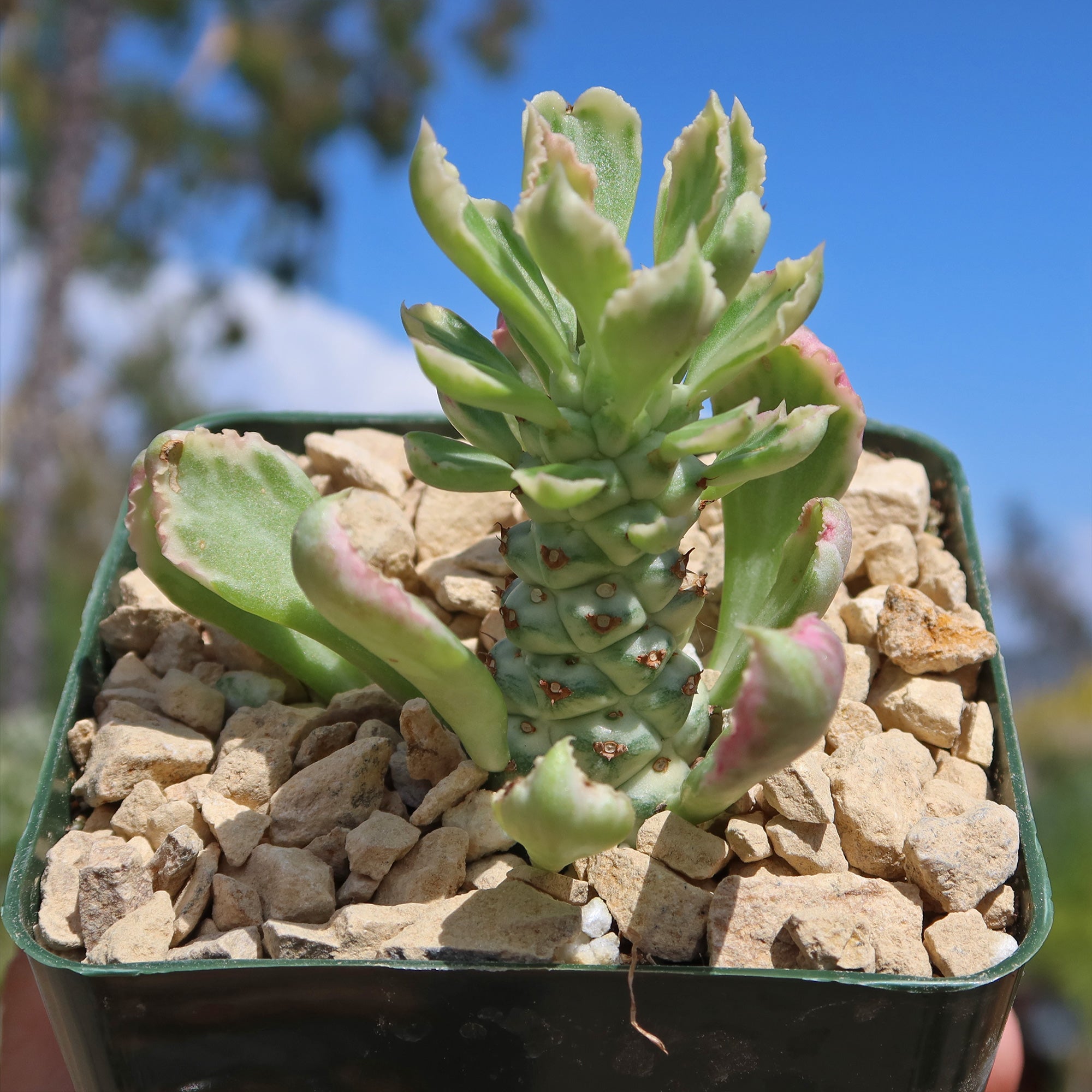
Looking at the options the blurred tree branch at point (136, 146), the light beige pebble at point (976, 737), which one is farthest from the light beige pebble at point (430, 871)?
the blurred tree branch at point (136, 146)

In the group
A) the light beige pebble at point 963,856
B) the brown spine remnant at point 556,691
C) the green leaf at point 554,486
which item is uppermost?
the green leaf at point 554,486

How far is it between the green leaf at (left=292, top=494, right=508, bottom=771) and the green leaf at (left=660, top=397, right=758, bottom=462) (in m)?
0.18

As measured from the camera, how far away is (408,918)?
71 centimetres

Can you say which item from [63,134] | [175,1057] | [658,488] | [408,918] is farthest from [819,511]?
[63,134]

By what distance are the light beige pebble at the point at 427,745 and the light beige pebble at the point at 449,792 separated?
1.3 inches

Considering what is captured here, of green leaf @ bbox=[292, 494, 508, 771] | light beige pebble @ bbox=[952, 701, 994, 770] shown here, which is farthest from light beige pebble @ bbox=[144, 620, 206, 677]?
light beige pebble @ bbox=[952, 701, 994, 770]

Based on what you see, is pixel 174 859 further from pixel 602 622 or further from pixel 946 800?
pixel 946 800

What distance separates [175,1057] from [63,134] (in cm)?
653

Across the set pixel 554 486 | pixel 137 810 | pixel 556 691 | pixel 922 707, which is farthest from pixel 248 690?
pixel 922 707

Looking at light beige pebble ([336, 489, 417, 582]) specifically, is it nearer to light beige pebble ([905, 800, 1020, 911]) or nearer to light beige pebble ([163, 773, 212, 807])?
light beige pebble ([163, 773, 212, 807])

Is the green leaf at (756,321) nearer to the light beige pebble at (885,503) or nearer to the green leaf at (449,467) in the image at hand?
the green leaf at (449,467)

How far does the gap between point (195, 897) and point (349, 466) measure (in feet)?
1.54

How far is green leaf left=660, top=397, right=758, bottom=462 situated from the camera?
0.62 m

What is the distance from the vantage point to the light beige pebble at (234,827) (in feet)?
2.56
